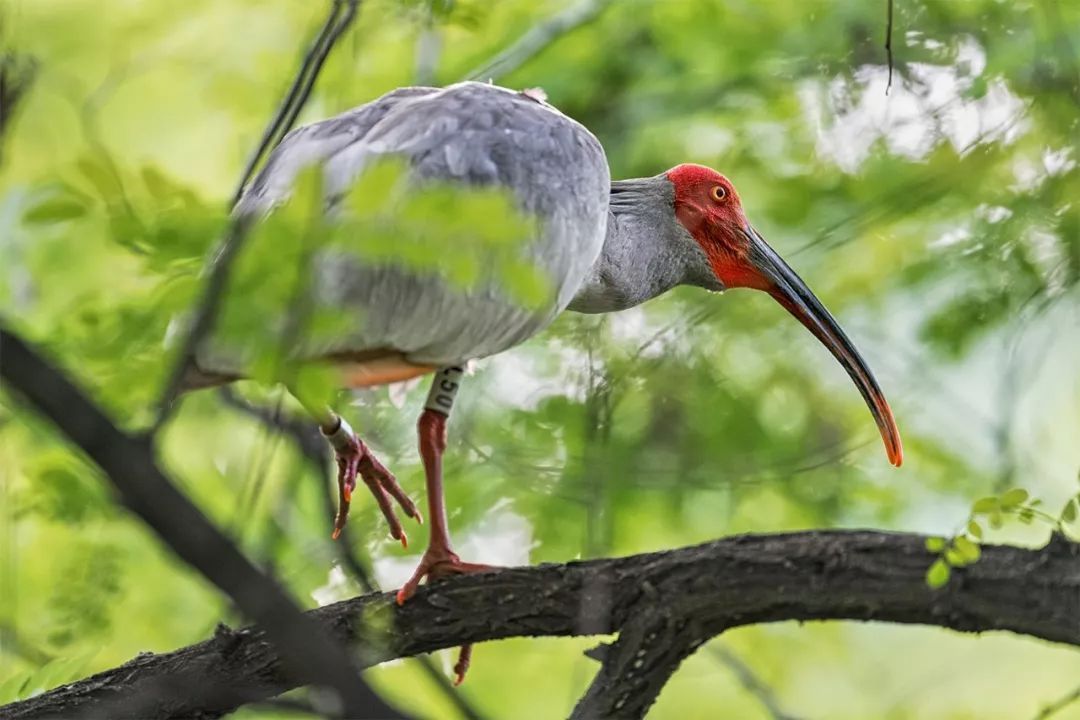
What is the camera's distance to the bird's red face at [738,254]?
5.46 meters

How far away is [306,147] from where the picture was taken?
4.14m

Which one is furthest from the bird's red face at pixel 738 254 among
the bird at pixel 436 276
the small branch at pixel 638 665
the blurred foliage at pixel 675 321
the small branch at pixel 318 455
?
the small branch at pixel 638 665

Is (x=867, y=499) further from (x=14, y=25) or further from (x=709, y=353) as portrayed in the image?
(x=14, y=25)

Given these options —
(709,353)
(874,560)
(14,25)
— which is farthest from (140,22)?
(874,560)

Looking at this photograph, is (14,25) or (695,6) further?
(695,6)

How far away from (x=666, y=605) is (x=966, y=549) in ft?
2.75

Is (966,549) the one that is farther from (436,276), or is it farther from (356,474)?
(356,474)

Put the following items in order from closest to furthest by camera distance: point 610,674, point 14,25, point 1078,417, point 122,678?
point 610,674
point 122,678
point 14,25
point 1078,417

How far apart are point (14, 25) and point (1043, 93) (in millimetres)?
4619

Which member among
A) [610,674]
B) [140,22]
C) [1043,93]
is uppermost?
[140,22]

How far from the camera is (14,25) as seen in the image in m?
5.04

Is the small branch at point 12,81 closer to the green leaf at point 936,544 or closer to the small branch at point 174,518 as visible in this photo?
the small branch at point 174,518

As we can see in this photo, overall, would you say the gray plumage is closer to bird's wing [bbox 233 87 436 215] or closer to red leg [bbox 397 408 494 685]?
bird's wing [bbox 233 87 436 215]

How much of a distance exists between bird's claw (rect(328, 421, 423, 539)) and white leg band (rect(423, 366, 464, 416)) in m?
0.41
